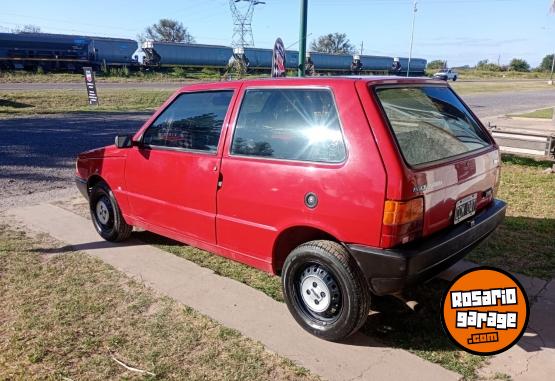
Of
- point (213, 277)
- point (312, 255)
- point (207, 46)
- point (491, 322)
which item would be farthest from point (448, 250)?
point (207, 46)

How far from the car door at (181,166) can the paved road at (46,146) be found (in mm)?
3095

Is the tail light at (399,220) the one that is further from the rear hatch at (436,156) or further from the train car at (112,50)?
the train car at (112,50)

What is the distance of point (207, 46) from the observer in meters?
44.5

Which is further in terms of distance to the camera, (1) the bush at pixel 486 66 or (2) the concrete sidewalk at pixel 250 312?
(1) the bush at pixel 486 66

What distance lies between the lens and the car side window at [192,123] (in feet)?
12.5

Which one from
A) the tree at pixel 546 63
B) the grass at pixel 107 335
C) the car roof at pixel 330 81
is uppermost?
the tree at pixel 546 63

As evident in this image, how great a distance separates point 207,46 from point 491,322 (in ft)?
148

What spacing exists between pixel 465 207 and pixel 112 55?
41.8 metres

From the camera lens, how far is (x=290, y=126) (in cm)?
331

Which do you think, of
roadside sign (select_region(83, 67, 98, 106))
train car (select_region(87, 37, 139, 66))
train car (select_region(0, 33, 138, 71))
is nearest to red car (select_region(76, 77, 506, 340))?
roadside sign (select_region(83, 67, 98, 106))

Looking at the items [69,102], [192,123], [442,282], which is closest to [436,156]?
[442,282]

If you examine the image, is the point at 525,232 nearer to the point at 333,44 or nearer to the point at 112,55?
the point at 112,55

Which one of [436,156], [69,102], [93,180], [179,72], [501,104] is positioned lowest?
[69,102]

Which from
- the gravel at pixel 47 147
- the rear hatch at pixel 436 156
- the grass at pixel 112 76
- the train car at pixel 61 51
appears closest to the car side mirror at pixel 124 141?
the rear hatch at pixel 436 156
